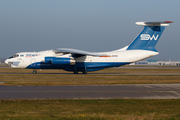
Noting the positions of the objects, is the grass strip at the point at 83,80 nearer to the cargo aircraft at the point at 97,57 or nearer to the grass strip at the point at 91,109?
the cargo aircraft at the point at 97,57

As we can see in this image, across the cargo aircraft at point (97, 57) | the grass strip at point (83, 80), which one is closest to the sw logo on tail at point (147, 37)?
the cargo aircraft at point (97, 57)

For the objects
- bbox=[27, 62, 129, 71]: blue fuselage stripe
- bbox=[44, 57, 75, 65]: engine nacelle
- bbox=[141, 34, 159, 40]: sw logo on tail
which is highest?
bbox=[141, 34, 159, 40]: sw logo on tail

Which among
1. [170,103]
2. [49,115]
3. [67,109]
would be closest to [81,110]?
[67,109]

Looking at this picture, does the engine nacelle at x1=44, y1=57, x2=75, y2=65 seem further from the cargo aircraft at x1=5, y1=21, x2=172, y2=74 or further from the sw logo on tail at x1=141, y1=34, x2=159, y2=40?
the sw logo on tail at x1=141, y1=34, x2=159, y2=40

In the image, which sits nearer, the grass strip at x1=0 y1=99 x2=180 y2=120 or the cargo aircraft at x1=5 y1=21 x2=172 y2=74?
the grass strip at x1=0 y1=99 x2=180 y2=120

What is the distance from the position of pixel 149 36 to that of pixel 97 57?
8.41m

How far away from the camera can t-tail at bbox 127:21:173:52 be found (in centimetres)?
3184

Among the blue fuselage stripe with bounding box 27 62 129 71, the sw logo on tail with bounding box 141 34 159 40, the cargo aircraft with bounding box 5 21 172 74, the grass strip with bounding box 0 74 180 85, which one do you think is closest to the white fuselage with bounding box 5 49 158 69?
the cargo aircraft with bounding box 5 21 172 74

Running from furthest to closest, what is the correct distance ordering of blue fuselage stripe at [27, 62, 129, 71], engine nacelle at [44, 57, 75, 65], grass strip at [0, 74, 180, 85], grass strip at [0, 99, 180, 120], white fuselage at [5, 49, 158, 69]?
blue fuselage stripe at [27, 62, 129, 71] < white fuselage at [5, 49, 158, 69] < engine nacelle at [44, 57, 75, 65] < grass strip at [0, 74, 180, 85] < grass strip at [0, 99, 180, 120]

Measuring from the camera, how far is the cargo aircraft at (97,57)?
31984mm

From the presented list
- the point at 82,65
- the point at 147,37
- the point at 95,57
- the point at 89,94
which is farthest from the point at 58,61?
the point at 89,94

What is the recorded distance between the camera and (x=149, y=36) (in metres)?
32.2

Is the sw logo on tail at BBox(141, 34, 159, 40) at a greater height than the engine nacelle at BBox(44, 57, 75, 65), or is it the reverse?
the sw logo on tail at BBox(141, 34, 159, 40)

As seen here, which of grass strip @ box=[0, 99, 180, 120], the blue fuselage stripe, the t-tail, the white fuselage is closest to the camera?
grass strip @ box=[0, 99, 180, 120]
